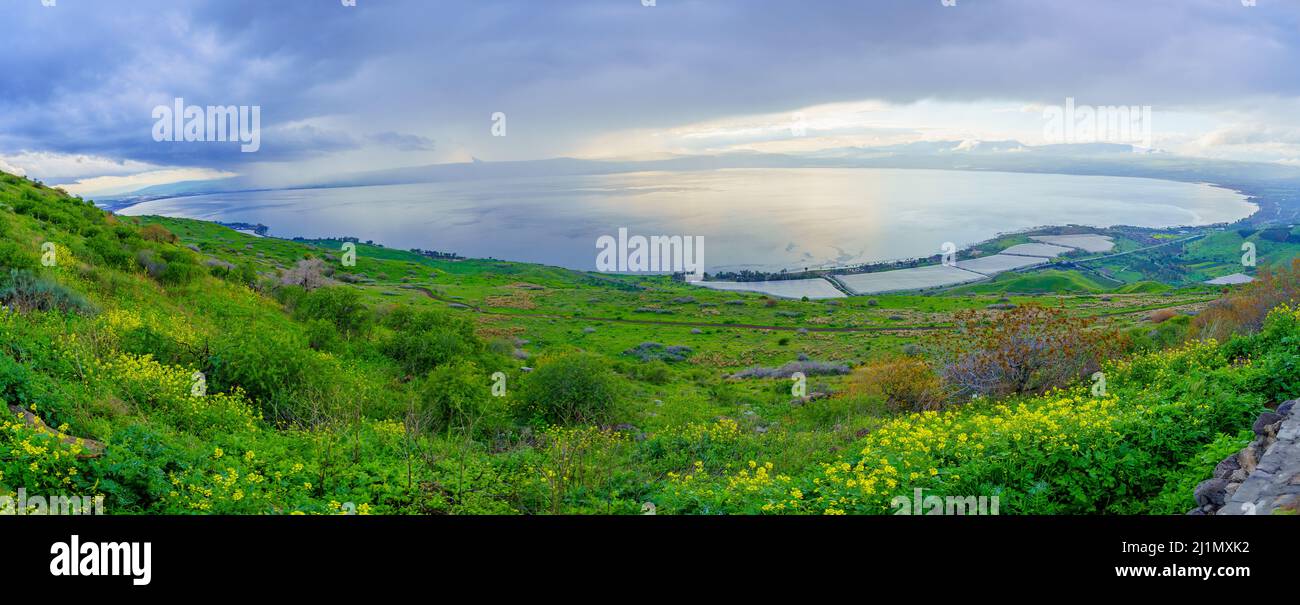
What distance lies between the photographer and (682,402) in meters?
21.4

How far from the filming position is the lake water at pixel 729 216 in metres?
110

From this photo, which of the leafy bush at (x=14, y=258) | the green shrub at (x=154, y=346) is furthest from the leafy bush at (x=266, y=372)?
the leafy bush at (x=14, y=258)

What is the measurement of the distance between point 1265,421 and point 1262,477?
1955 mm

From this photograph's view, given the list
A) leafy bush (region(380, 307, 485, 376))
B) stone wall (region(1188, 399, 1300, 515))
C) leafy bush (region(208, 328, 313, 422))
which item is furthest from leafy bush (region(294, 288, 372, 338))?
stone wall (region(1188, 399, 1300, 515))

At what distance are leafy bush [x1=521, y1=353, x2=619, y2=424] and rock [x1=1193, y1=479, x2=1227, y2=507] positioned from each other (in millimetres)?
11683

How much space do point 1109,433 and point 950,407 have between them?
26.3 feet

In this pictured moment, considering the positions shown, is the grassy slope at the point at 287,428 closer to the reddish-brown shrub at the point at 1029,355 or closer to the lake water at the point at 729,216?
the reddish-brown shrub at the point at 1029,355

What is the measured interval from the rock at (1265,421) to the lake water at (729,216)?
91839 millimetres

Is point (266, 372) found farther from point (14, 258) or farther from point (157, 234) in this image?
point (157, 234)

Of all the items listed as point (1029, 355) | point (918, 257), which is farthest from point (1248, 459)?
point (918, 257)

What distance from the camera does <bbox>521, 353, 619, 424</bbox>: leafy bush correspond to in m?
15.7

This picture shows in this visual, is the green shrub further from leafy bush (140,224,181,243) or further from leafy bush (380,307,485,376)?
leafy bush (140,224,181,243)

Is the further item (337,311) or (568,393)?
(337,311)

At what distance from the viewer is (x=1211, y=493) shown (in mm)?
5461
